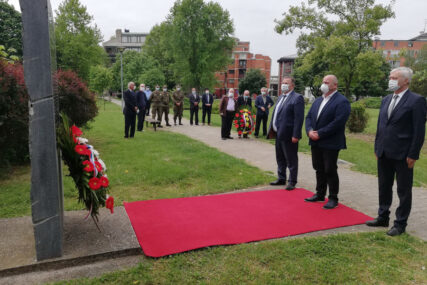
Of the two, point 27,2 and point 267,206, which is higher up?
point 27,2

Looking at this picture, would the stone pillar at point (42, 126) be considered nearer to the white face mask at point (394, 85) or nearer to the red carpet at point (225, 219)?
the red carpet at point (225, 219)

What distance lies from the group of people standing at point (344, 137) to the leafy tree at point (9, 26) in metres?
39.0

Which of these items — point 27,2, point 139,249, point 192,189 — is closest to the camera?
point 27,2

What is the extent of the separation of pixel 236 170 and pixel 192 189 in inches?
74.2

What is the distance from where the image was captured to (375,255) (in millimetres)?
3746

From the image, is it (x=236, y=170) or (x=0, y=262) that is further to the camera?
(x=236, y=170)

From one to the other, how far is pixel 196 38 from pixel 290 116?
43.9 m

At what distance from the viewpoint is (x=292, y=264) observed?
3.48 meters

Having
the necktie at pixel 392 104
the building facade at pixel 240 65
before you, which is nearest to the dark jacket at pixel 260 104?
the necktie at pixel 392 104

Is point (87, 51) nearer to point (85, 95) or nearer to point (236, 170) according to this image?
point (85, 95)

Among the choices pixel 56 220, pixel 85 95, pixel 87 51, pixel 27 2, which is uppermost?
pixel 87 51

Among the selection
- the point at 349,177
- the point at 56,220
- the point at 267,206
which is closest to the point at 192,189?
the point at 267,206

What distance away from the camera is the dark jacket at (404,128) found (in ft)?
13.7

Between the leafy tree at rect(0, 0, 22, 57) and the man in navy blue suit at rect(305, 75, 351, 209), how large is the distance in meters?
39.8
